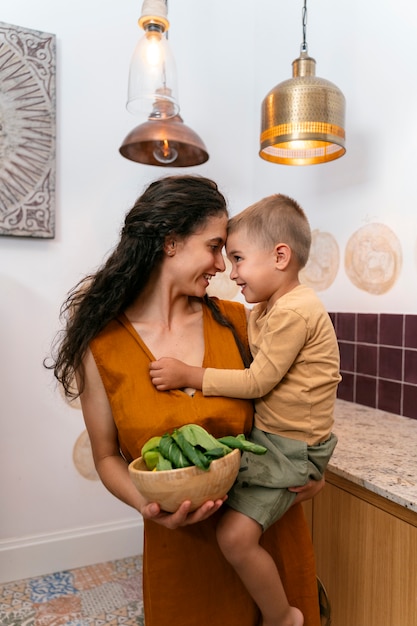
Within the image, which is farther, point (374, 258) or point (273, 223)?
point (374, 258)

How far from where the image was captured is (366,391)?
77.7 inches

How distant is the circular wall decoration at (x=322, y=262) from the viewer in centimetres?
217

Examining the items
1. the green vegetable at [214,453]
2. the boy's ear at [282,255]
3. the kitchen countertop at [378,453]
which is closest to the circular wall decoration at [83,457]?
the kitchen countertop at [378,453]

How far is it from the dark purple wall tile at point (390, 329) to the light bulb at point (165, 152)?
3.39 feet

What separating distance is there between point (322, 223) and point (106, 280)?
4.70 feet

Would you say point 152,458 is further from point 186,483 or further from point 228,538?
point 228,538

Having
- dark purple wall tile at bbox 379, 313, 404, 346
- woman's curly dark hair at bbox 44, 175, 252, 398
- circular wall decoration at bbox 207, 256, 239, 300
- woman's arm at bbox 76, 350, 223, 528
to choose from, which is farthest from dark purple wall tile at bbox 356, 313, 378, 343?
woman's arm at bbox 76, 350, 223, 528

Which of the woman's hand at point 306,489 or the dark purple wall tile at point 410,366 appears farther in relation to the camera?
the dark purple wall tile at point 410,366

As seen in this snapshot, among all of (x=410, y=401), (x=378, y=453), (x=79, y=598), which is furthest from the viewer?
(x=79, y=598)

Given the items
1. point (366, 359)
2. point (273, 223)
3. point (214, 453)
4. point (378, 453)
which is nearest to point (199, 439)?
point (214, 453)

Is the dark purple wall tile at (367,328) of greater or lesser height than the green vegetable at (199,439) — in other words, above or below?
above

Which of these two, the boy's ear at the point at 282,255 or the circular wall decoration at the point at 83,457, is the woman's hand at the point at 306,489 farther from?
the circular wall decoration at the point at 83,457

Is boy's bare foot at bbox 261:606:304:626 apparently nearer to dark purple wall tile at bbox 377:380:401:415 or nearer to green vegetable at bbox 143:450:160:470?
green vegetable at bbox 143:450:160:470

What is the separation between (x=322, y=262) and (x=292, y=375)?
126 centimetres
